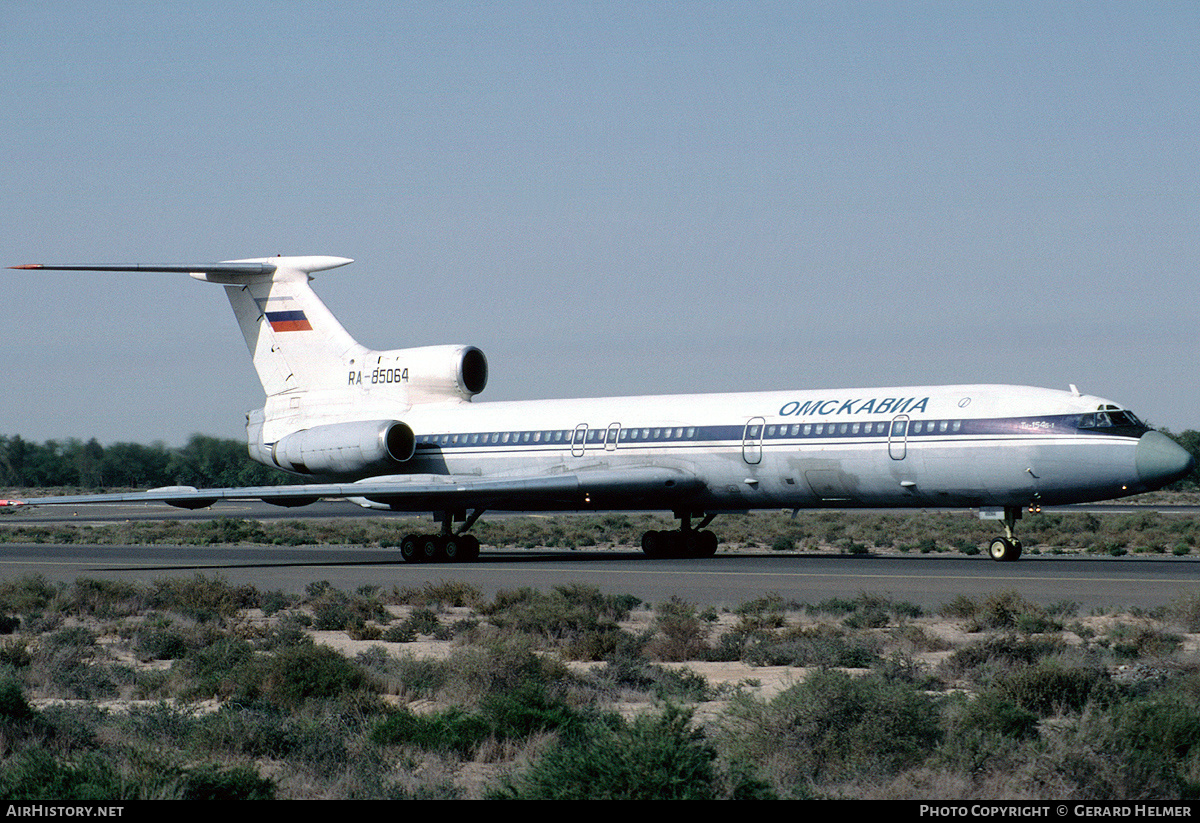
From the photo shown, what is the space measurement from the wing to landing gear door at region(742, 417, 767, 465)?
60.7 inches

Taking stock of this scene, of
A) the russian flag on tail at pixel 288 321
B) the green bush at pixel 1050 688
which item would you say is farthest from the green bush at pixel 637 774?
the russian flag on tail at pixel 288 321

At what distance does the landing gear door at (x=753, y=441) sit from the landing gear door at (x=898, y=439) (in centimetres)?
315

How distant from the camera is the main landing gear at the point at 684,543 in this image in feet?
108

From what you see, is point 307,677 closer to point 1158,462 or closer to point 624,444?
point 1158,462

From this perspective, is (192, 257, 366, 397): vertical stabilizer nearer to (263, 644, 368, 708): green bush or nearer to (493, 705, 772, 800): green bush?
(263, 644, 368, 708): green bush

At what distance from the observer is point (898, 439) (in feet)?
92.1

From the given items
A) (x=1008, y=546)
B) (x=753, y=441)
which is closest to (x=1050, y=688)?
(x=1008, y=546)

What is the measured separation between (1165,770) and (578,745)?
359cm

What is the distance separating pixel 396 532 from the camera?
167ft

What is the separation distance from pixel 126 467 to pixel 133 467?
1.35 meters

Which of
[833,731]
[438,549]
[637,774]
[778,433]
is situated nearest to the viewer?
[637,774]

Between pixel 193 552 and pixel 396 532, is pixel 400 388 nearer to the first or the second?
pixel 193 552
